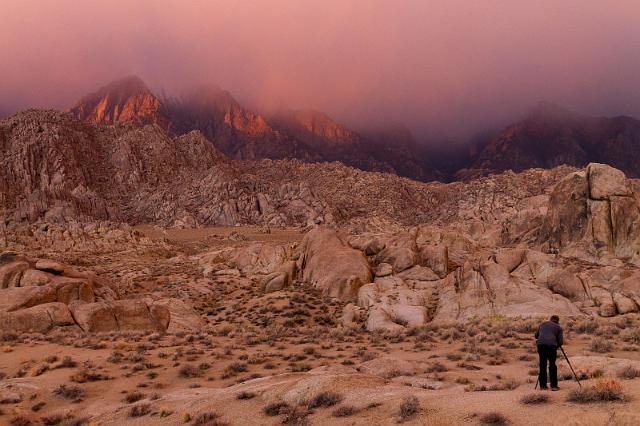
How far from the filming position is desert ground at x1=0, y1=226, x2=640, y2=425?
9.14 meters

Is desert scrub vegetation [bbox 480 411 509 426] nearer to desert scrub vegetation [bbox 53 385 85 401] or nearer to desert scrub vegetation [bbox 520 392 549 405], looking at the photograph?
desert scrub vegetation [bbox 520 392 549 405]

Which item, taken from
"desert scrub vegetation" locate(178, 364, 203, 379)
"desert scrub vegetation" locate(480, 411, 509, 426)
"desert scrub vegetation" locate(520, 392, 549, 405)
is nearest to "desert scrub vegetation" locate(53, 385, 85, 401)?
"desert scrub vegetation" locate(178, 364, 203, 379)

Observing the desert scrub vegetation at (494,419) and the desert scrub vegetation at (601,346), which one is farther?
the desert scrub vegetation at (601,346)

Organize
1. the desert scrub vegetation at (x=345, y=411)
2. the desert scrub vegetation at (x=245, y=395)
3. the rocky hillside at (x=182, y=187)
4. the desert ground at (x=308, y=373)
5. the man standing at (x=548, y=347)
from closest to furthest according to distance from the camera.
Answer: the desert ground at (x=308, y=373)
the desert scrub vegetation at (x=345, y=411)
the man standing at (x=548, y=347)
the desert scrub vegetation at (x=245, y=395)
the rocky hillside at (x=182, y=187)

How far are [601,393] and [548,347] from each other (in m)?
2.89

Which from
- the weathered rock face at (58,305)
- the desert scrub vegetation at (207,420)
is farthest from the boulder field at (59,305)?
the desert scrub vegetation at (207,420)

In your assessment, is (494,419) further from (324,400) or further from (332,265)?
(332,265)

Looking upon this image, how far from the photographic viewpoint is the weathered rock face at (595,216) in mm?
38750

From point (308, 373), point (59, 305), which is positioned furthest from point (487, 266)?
point (59, 305)

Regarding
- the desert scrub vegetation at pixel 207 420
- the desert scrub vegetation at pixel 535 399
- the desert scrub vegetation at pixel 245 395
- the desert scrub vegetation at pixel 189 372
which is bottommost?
the desert scrub vegetation at pixel 189 372

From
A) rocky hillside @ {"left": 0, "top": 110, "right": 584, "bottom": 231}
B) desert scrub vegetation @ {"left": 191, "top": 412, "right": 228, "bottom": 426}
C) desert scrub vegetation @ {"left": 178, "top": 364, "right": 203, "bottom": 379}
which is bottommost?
desert scrub vegetation @ {"left": 178, "top": 364, "right": 203, "bottom": 379}

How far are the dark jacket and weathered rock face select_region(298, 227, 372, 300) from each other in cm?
2469

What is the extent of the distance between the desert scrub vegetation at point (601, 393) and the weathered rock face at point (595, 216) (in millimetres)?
35577

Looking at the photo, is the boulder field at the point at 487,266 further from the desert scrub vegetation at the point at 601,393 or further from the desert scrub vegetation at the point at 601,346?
the desert scrub vegetation at the point at 601,393
